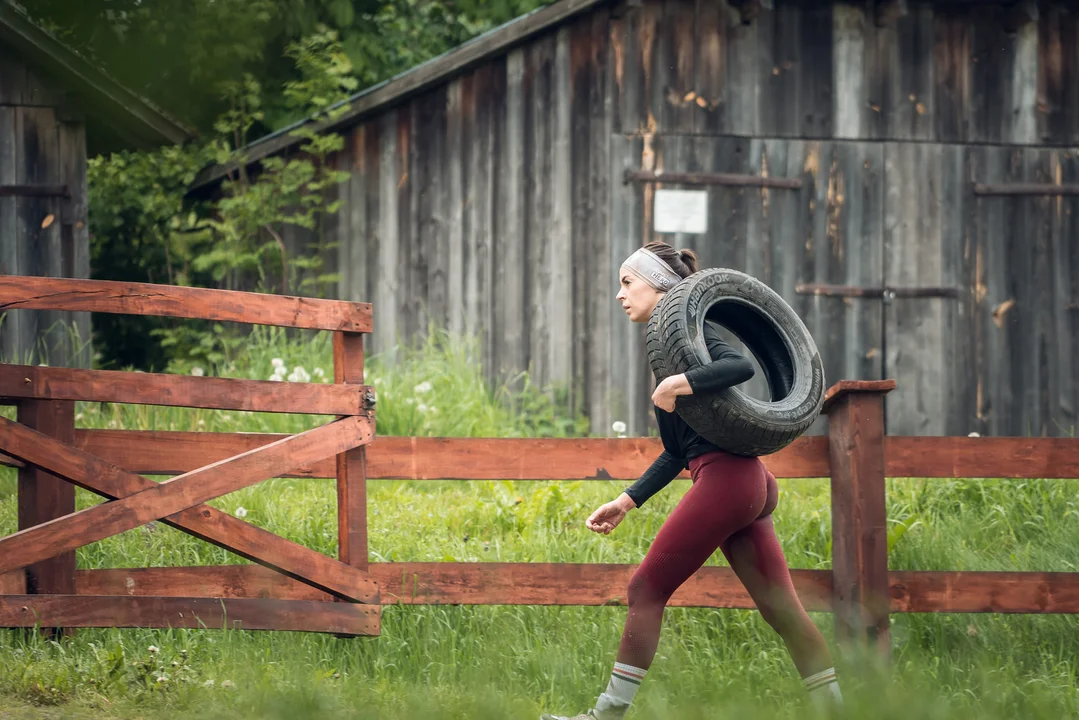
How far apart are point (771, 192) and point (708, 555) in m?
6.44

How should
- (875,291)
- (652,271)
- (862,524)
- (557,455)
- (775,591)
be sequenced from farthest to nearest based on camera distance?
(875,291), (557,455), (862,524), (652,271), (775,591)

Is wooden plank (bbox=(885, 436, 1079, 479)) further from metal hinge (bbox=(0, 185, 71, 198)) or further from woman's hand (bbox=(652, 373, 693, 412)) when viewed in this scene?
metal hinge (bbox=(0, 185, 71, 198))

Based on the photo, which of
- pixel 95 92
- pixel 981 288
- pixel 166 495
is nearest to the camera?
pixel 166 495

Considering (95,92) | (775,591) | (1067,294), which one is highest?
(95,92)

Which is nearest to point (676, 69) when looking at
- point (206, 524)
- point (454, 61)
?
point (454, 61)

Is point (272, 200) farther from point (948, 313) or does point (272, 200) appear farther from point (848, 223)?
point (948, 313)

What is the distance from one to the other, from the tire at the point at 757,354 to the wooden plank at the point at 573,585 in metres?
1.11

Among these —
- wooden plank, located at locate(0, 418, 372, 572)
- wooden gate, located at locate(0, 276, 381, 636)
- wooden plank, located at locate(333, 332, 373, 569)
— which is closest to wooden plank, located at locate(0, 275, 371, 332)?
wooden gate, located at locate(0, 276, 381, 636)

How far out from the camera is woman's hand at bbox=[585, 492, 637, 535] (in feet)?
12.2

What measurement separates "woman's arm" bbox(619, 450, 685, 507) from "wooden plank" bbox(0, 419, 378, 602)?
1.30 m

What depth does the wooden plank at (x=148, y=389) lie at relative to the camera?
13.4ft

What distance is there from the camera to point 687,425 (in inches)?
142

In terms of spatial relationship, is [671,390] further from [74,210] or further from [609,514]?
[74,210]

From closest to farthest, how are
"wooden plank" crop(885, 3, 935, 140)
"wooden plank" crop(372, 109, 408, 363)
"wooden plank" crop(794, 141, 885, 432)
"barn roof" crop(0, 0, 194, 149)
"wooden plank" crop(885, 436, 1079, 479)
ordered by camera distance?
"wooden plank" crop(885, 436, 1079, 479)
"barn roof" crop(0, 0, 194, 149)
"wooden plank" crop(794, 141, 885, 432)
"wooden plank" crop(885, 3, 935, 140)
"wooden plank" crop(372, 109, 408, 363)
